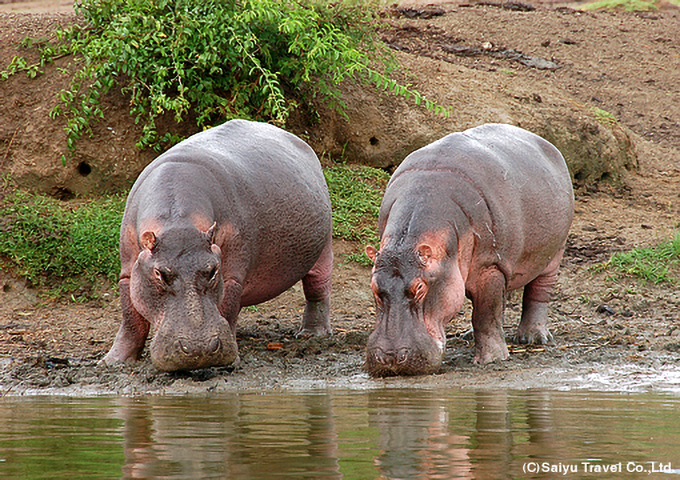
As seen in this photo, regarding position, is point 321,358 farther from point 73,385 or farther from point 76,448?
point 76,448

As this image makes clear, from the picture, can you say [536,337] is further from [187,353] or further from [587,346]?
[187,353]

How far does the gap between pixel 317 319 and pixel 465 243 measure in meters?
2.07

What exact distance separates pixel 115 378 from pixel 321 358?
4.82ft

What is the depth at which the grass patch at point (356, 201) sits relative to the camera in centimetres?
934

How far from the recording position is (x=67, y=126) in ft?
30.6

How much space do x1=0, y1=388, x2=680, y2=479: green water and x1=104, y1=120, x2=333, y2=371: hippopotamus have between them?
46 centimetres

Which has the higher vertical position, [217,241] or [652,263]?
[217,241]

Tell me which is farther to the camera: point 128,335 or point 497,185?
point 497,185

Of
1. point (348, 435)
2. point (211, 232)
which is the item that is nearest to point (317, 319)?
point (211, 232)

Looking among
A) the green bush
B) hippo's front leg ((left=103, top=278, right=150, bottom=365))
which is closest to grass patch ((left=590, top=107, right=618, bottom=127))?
the green bush

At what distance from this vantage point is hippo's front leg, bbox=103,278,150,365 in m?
5.86

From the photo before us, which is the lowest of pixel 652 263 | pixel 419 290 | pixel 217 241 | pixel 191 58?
pixel 652 263

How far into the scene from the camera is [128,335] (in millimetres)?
5906

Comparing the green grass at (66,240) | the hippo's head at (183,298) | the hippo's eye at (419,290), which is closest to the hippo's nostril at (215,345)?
the hippo's head at (183,298)
